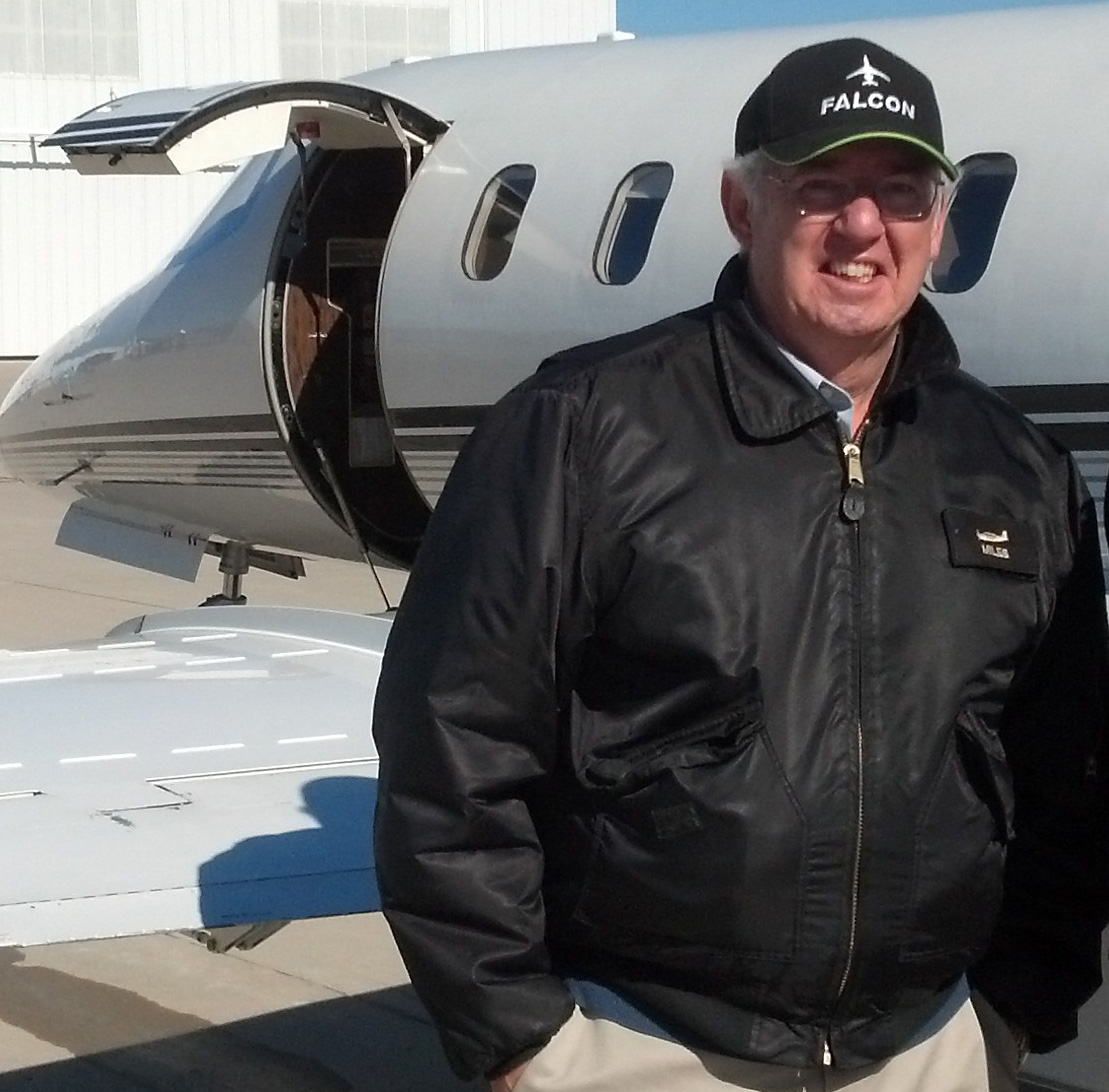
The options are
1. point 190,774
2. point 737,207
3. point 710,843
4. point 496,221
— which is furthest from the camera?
point 496,221

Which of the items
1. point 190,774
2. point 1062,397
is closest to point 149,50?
point 1062,397

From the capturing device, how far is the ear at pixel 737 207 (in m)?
2.98

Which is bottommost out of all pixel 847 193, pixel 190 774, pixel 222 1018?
pixel 222 1018

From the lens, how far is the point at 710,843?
2.76 m

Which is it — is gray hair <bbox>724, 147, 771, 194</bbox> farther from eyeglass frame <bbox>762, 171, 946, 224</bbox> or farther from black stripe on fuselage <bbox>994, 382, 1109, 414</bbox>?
black stripe on fuselage <bbox>994, 382, 1109, 414</bbox>

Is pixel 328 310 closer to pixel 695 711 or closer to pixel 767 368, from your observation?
pixel 767 368

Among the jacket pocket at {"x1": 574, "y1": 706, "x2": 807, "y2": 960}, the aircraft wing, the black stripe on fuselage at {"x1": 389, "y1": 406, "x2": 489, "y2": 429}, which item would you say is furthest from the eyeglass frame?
the black stripe on fuselage at {"x1": 389, "y1": 406, "x2": 489, "y2": 429}

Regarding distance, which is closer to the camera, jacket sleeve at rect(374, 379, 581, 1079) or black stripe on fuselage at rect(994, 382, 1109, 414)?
jacket sleeve at rect(374, 379, 581, 1079)

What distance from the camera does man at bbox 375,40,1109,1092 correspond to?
109 inches

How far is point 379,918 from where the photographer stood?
7645 mm

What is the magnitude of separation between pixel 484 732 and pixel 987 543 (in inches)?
29.4

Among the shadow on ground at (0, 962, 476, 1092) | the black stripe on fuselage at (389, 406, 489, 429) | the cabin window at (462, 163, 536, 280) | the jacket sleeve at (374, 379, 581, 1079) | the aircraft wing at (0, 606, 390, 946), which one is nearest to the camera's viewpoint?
the jacket sleeve at (374, 379, 581, 1079)

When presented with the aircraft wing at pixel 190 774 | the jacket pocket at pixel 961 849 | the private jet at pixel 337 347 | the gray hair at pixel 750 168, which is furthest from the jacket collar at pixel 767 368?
the aircraft wing at pixel 190 774

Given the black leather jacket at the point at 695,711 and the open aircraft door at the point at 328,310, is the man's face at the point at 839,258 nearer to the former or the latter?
the black leather jacket at the point at 695,711
